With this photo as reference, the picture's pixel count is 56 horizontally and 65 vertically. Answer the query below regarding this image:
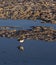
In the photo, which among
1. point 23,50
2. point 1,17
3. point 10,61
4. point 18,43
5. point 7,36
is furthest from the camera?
point 1,17

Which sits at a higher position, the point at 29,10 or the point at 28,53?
the point at 28,53

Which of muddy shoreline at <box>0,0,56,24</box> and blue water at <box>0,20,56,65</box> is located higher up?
blue water at <box>0,20,56,65</box>

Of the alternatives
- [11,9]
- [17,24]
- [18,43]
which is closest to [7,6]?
[11,9]

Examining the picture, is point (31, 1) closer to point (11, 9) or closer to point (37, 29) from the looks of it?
point (11, 9)

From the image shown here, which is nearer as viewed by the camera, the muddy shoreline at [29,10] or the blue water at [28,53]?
the blue water at [28,53]

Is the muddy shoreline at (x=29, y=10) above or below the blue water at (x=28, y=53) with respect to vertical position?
below
